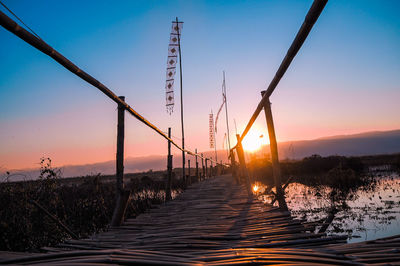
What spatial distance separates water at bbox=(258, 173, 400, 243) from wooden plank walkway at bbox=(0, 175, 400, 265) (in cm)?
188

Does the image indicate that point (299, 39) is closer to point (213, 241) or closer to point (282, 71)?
point (282, 71)

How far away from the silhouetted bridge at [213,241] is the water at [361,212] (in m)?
1.80

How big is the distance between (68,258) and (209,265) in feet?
3.32

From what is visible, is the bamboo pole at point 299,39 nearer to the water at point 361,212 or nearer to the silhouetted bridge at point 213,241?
the silhouetted bridge at point 213,241

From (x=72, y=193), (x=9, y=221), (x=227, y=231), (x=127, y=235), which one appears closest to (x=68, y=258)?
(x=127, y=235)

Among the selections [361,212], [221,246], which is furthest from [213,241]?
[361,212]

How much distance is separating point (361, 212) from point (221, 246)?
8533mm

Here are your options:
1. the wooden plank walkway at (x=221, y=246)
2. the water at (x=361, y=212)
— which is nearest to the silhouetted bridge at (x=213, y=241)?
the wooden plank walkway at (x=221, y=246)

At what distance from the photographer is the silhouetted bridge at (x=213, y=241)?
1757 mm

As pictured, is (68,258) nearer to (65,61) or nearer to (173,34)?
(65,61)

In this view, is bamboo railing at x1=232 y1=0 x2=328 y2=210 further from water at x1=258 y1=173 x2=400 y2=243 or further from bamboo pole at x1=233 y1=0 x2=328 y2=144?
water at x1=258 y1=173 x2=400 y2=243

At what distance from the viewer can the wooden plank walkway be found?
1734mm

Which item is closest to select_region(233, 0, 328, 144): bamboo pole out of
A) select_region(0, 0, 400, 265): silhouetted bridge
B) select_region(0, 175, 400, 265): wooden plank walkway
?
select_region(0, 0, 400, 265): silhouetted bridge

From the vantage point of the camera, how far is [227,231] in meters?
3.19
